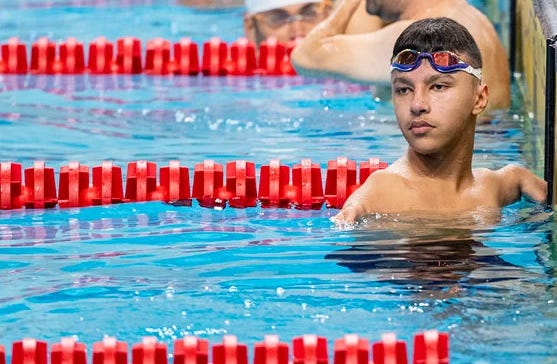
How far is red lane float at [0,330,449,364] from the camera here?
3143 mm

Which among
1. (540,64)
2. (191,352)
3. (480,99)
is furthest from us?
(540,64)

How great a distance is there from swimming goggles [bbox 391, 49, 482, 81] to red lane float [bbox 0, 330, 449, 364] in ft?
3.82

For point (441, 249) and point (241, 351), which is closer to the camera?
point (241, 351)

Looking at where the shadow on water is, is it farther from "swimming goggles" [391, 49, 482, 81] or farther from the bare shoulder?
"swimming goggles" [391, 49, 482, 81]

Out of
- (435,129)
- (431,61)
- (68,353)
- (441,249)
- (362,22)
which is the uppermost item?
(362,22)

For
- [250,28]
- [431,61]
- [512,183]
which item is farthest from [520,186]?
[250,28]

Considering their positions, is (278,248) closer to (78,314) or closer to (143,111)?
(78,314)

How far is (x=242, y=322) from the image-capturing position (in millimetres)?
3551

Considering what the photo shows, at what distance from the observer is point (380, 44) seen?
19.6ft

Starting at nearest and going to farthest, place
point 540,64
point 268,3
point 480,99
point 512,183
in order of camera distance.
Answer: point 480,99 → point 512,183 → point 540,64 → point 268,3

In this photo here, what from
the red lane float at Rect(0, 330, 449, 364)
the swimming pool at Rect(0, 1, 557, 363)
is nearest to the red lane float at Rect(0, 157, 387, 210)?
the swimming pool at Rect(0, 1, 557, 363)

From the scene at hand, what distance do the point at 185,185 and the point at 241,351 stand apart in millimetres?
1994

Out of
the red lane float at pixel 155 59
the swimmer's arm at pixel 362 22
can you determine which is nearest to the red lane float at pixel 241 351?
the swimmer's arm at pixel 362 22

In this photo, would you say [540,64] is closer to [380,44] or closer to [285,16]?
[380,44]
